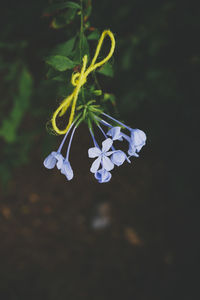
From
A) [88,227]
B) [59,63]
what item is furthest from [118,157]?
[88,227]

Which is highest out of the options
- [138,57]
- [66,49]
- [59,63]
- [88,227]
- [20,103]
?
[20,103]

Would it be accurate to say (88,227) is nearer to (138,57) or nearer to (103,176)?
(138,57)

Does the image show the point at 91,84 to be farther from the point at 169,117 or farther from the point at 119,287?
the point at 119,287

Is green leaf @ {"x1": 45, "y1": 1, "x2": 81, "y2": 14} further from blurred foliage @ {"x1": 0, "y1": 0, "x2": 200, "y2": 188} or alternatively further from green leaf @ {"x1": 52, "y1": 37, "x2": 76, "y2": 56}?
blurred foliage @ {"x1": 0, "y1": 0, "x2": 200, "y2": 188}

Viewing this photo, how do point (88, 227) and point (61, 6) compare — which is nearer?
point (61, 6)

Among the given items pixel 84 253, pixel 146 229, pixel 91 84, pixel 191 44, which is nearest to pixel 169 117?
pixel 191 44

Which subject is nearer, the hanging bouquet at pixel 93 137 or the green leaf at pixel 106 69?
the hanging bouquet at pixel 93 137

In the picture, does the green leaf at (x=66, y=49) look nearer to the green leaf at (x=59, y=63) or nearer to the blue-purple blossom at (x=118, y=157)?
the green leaf at (x=59, y=63)

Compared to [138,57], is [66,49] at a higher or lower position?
lower

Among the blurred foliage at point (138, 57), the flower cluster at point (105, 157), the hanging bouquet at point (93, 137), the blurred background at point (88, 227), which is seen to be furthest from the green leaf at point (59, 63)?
the blurred background at point (88, 227)
